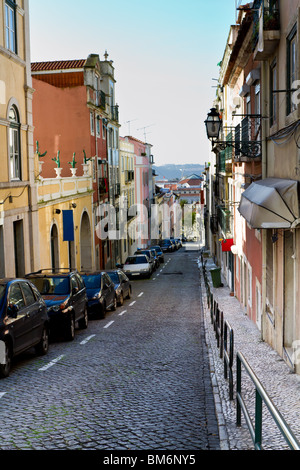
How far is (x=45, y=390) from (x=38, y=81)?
28300mm

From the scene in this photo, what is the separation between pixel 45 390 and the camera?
29.1 feet

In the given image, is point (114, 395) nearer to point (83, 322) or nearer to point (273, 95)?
point (273, 95)

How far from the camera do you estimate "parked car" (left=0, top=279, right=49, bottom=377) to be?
9680 mm

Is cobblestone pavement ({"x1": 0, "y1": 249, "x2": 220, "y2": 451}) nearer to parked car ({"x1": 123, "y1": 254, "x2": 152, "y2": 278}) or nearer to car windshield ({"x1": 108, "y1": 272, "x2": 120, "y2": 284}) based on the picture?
car windshield ({"x1": 108, "y1": 272, "x2": 120, "y2": 284})

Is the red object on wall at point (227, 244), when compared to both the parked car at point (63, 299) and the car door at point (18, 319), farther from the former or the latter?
the car door at point (18, 319)

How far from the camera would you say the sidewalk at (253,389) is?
21.4 ft

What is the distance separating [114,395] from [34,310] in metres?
3.14

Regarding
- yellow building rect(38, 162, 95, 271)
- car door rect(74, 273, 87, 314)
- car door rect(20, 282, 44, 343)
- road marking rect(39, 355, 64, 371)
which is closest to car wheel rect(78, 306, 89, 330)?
A: car door rect(74, 273, 87, 314)

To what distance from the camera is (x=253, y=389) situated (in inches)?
264

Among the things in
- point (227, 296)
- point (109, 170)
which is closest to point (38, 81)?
point (109, 170)

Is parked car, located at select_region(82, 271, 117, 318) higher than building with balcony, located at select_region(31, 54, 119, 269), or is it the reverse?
building with balcony, located at select_region(31, 54, 119, 269)

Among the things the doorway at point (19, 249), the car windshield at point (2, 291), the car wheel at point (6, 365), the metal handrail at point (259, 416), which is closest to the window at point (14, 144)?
the doorway at point (19, 249)

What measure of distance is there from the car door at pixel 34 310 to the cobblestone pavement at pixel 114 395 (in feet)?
1.80
